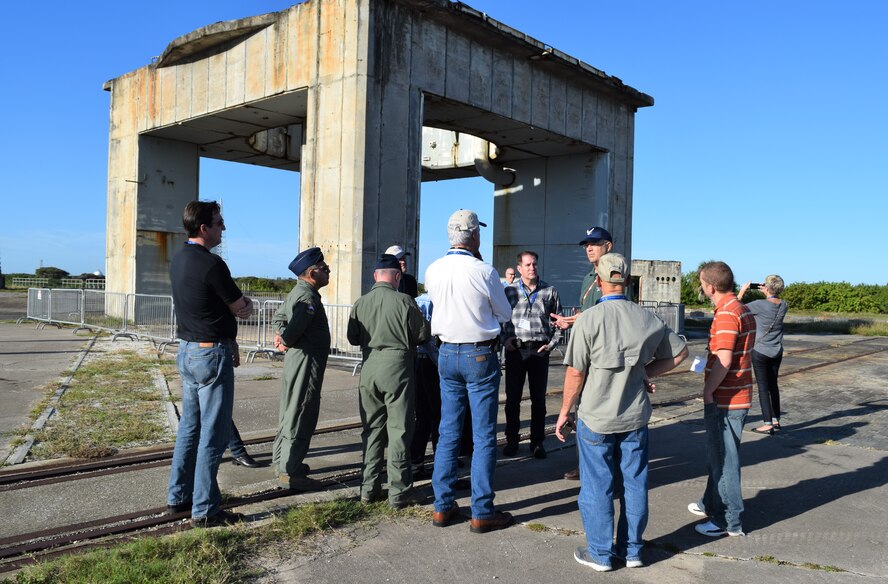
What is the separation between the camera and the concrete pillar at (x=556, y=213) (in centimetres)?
2033

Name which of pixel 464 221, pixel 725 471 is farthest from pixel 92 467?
pixel 725 471

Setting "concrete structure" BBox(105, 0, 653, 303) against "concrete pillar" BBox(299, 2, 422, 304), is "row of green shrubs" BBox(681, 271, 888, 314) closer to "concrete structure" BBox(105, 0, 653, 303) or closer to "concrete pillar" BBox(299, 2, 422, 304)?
"concrete structure" BBox(105, 0, 653, 303)

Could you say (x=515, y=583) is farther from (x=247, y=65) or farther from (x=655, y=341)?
(x=247, y=65)

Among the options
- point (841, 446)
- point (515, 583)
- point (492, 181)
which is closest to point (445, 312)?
point (515, 583)

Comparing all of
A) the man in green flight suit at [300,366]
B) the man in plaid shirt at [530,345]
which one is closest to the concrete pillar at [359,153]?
the man in plaid shirt at [530,345]

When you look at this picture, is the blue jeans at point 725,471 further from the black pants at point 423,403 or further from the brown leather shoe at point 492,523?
the black pants at point 423,403

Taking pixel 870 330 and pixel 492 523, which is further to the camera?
pixel 870 330

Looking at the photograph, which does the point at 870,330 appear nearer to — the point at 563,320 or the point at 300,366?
the point at 563,320

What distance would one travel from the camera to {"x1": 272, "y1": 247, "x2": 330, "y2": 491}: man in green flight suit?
4906mm

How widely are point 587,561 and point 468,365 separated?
1.34m

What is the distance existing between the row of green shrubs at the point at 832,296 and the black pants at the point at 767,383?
39725 mm

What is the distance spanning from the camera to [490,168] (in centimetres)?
2238

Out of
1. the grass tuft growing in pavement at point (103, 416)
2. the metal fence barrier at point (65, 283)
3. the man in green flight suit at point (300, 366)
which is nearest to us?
the man in green flight suit at point (300, 366)

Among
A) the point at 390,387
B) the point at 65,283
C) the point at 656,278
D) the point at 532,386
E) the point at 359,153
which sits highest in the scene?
the point at 359,153
